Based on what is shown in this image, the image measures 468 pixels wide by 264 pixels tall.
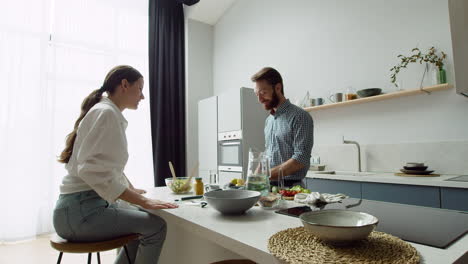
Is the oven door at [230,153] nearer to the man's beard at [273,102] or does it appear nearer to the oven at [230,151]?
the oven at [230,151]

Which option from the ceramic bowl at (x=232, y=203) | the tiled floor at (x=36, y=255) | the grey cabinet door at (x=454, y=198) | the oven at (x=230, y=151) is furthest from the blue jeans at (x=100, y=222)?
the oven at (x=230, y=151)

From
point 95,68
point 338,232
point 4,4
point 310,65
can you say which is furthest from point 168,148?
point 338,232

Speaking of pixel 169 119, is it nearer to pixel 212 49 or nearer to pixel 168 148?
pixel 168 148

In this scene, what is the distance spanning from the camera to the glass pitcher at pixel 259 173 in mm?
1158

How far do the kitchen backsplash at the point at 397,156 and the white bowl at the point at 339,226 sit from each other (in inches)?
78.5

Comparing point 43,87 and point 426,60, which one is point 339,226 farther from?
point 43,87

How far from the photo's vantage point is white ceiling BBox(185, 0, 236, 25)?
175 inches

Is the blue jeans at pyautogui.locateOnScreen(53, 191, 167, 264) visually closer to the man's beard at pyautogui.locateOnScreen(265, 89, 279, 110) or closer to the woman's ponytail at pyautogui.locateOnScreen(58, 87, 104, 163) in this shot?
the woman's ponytail at pyautogui.locateOnScreen(58, 87, 104, 163)

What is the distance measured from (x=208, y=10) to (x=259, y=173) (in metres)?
4.08

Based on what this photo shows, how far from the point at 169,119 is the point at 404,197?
131 inches

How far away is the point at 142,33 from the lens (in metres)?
4.36

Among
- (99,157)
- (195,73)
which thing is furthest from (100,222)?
(195,73)

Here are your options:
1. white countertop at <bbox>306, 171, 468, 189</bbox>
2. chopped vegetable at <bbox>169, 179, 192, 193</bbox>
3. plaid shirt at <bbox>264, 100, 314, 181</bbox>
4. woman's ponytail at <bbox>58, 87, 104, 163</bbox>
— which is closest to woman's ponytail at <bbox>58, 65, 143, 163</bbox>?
woman's ponytail at <bbox>58, 87, 104, 163</bbox>

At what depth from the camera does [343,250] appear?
65cm
